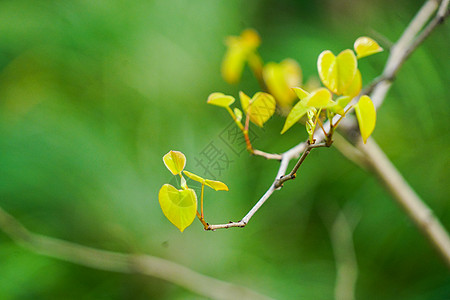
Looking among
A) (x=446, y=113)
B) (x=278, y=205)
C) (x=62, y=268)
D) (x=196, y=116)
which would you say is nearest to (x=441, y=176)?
(x=446, y=113)

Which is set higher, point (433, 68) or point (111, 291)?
point (433, 68)

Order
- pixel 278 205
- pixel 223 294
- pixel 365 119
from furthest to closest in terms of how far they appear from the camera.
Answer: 1. pixel 278 205
2. pixel 223 294
3. pixel 365 119

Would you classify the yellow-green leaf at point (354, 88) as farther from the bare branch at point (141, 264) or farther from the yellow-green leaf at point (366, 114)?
the bare branch at point (141, 264)

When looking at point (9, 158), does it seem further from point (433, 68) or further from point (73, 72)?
point (433, 68)

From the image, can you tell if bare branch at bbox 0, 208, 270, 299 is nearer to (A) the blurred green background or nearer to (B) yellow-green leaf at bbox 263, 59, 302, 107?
(A) the blurred green background

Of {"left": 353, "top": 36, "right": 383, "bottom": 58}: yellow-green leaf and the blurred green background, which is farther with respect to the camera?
the blurred green background

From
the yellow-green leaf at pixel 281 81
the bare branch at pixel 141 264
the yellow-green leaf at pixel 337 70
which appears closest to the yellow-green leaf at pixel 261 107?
the yellow-green leaf at pixel 337 70

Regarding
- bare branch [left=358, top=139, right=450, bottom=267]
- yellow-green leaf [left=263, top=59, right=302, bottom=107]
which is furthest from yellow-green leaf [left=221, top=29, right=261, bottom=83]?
bare branch [left=358, top=139, right=450, bottom=267]
